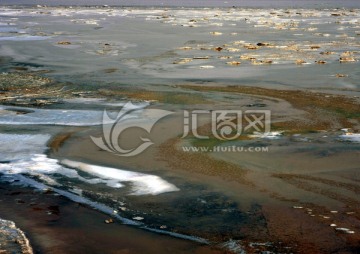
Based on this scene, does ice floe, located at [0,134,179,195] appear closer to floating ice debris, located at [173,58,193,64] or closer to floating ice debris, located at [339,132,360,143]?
floating ice debris, located at [339,132,360,143]

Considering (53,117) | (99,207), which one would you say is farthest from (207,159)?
(53,117)

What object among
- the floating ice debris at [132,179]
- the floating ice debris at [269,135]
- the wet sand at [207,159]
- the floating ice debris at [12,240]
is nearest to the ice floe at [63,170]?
the floating ice debris at [132,179]

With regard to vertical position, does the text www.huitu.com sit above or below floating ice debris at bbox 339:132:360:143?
below

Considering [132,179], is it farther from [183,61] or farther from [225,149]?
[183,61]

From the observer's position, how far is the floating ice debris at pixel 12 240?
485 centimetres

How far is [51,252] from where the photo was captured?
190 inches

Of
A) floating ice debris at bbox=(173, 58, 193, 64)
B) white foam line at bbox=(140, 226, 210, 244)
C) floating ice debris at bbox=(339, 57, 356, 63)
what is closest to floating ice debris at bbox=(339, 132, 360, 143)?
white foam line at bbox=(140, 226, 210, 244)

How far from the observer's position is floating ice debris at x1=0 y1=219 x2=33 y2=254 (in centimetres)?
485

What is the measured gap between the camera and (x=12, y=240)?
5035 millimetres

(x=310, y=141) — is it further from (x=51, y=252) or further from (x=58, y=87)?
(x=58, y=87)

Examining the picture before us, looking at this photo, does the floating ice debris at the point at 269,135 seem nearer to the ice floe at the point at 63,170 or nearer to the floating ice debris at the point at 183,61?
the ice floe at the point at 63,170

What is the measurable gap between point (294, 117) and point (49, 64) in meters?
8.60

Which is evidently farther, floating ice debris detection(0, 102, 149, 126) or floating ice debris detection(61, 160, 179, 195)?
floating ice debris detection(0, 102, 149, 126)

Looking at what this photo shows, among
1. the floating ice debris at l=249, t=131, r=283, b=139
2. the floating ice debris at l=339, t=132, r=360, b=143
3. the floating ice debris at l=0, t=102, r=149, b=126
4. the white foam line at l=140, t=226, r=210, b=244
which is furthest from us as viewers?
the floating ice debris at l=0, t=102, r=149, b=126
